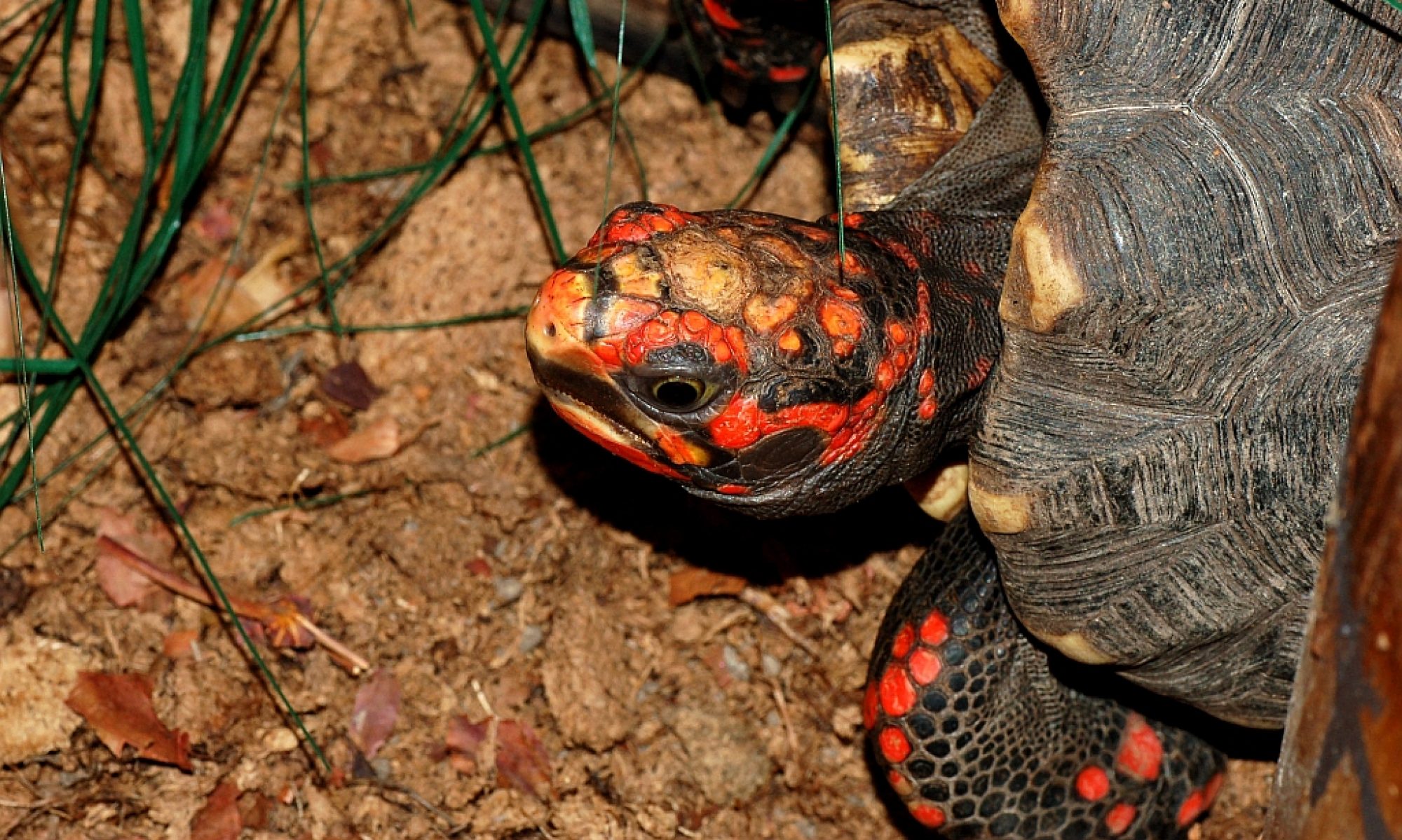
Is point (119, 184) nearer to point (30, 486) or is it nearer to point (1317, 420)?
point (30, 486)

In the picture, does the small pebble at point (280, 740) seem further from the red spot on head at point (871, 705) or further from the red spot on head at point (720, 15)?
the red spot on head at point (720, 15)

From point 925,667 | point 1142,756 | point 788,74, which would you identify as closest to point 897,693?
point 925,667

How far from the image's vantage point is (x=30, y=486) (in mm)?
3283

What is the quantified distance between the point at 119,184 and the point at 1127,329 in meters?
2.78

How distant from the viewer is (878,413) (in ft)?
8.43

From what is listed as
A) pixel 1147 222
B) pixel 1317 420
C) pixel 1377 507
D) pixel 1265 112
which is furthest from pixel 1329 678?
pixel 1265 112

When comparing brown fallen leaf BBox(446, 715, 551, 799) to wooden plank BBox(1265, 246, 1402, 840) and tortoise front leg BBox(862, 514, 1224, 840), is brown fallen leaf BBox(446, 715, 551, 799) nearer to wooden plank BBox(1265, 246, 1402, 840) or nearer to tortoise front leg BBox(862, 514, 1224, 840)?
tortoise front leg BBox(862, 514, 1224, 840)

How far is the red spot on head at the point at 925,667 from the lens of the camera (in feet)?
9.56

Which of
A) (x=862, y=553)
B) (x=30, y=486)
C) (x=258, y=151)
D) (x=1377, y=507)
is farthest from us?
(x=258, y=151)

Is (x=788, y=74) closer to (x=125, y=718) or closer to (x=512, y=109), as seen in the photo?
(x=512, y=109)

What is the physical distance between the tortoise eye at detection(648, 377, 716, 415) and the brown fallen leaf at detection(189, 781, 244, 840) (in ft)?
4.62

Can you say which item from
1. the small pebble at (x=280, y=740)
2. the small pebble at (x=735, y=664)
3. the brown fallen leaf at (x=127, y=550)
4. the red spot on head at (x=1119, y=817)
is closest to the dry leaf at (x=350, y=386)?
the brown fallen leaf at (x=127, y=550)

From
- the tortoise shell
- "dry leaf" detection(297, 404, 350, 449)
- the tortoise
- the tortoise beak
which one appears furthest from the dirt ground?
the tortoise shell

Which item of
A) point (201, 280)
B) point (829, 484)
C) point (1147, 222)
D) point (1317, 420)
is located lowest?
point (201, 280)
